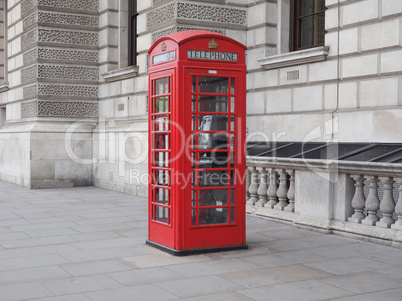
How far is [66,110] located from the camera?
571 inches

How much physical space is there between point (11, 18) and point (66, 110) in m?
4.01

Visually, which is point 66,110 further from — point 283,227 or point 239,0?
point 283,227

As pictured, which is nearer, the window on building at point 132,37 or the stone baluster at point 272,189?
the stone baluster at point 272,189

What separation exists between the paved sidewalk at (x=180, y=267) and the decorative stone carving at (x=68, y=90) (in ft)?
20.4

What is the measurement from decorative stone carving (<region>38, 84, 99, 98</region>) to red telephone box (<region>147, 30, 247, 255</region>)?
27.5 feet

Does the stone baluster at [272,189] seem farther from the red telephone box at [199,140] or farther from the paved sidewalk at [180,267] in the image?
the red telephone box at [199,140]

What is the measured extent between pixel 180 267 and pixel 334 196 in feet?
9.14

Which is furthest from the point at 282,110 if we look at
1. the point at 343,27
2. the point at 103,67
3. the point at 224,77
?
the point at 103,67

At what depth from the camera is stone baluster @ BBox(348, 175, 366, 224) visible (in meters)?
7.23

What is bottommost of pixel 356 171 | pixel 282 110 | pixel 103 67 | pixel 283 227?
pixel 283 227

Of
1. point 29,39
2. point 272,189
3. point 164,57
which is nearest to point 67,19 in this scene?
point 29,39

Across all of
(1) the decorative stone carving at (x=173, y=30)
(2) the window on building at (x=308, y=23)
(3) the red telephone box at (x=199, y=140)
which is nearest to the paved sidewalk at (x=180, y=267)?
(3) the red telephone box at (x=199, y=140)

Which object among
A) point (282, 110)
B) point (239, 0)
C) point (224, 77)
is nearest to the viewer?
point (224, 77)

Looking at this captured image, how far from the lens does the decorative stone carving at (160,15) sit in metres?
11.2
